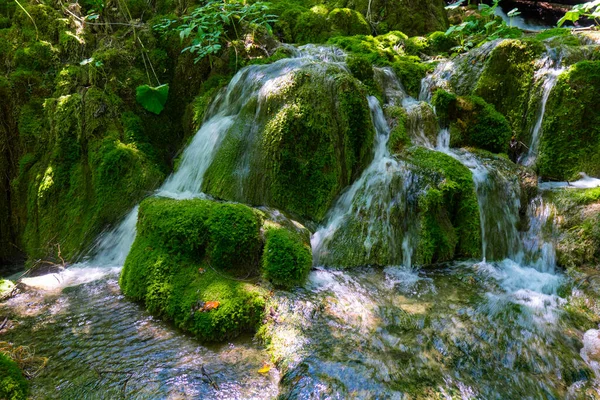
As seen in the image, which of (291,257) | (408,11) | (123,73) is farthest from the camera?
(408,11)

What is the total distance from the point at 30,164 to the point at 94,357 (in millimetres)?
4807

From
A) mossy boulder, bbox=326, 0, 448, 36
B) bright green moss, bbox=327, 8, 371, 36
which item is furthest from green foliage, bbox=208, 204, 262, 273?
mossy boulder, bbox=326, 0, 448, 36

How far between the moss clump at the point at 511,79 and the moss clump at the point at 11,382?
7298mm

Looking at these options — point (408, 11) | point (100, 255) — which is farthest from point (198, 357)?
point (408, 11)

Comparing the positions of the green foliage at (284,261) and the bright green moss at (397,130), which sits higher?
the bright green moss at (397,130)

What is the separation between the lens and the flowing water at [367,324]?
279 cm

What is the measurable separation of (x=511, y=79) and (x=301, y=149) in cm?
425

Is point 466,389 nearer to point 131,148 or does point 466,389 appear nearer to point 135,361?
point 135,361

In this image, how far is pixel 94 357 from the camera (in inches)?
118

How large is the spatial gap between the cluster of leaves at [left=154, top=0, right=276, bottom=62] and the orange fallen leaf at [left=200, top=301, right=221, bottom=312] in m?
4.42

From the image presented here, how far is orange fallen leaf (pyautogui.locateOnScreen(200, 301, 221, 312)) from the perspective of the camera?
3.39 metres

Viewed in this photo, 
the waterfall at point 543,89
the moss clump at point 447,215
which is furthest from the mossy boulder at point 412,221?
the waterfall at point 543,89

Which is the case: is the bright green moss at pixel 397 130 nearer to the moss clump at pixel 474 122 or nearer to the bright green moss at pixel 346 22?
the moss clump at pixel 474 122

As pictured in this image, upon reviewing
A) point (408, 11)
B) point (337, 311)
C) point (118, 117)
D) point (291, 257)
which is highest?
point (408, 11)
